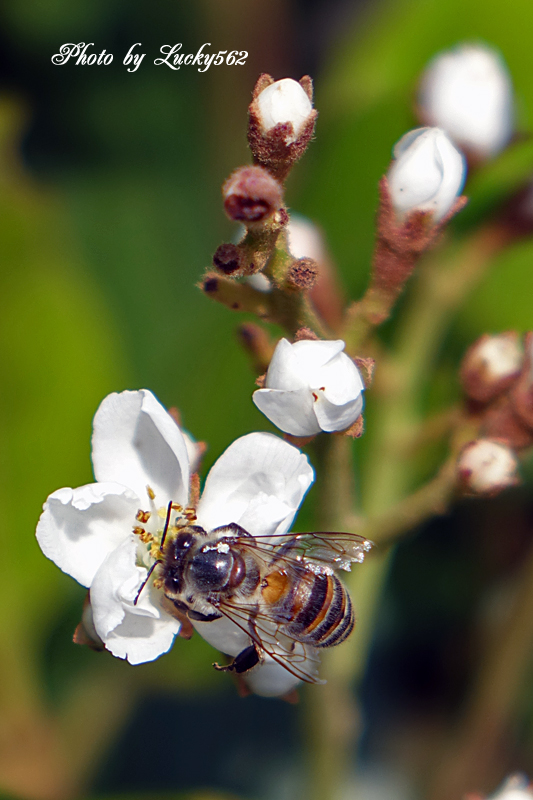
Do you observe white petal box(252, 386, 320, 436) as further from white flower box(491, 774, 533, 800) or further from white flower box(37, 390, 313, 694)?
white flower box(491, 774, 533, 800)

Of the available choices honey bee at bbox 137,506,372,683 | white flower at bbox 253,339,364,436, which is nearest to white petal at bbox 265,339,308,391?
white flower at bbox 253,339,364,436

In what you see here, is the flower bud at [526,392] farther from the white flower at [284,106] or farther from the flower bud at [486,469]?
the white flower at [284,106]

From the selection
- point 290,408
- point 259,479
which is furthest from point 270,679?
point 290,408

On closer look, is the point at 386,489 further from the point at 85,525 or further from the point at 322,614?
the point at 85,525

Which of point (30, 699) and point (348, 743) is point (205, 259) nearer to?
point (30, 699)

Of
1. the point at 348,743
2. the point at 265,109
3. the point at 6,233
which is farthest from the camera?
the point at 6,233

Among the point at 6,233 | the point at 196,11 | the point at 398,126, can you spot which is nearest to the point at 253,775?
the point at 6,233
